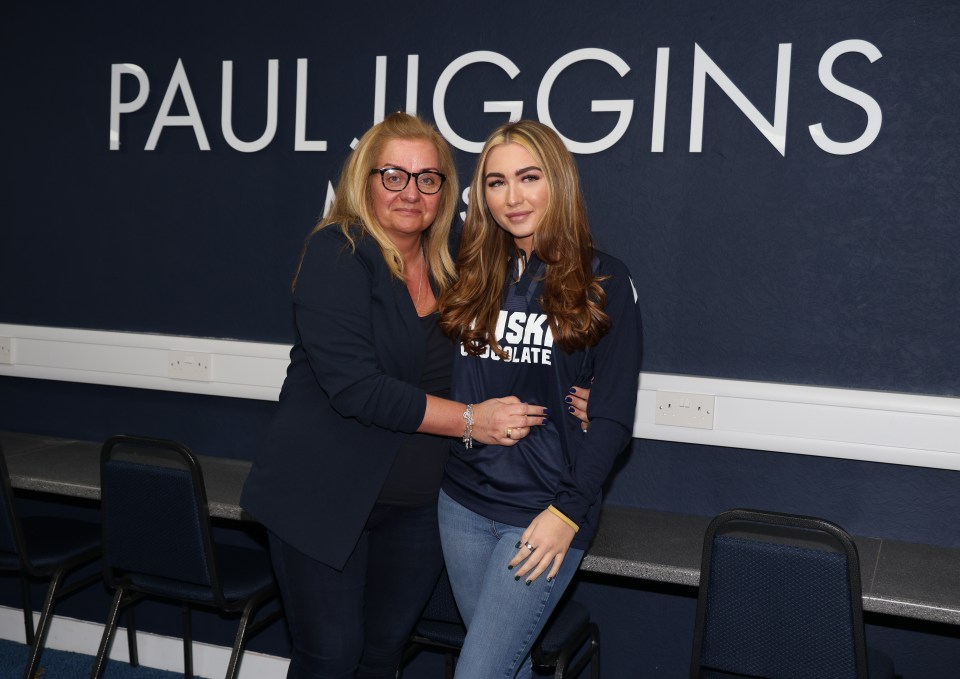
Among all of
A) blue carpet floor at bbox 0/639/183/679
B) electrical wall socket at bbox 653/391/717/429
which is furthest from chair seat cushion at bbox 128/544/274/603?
electrical wall socket at bbox 653/391/717/429

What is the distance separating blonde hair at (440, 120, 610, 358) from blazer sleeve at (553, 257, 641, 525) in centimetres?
3

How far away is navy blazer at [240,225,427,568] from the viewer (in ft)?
6.08

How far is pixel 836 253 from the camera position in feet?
8.41

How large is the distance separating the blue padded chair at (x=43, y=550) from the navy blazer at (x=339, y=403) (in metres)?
1.19

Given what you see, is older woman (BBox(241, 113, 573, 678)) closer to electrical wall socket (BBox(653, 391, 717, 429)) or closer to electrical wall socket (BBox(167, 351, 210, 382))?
electrical wall socket (BBox(653, 391, 717, 429))

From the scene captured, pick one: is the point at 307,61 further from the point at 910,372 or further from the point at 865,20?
the point at 910,372

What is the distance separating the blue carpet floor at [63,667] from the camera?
126 inches

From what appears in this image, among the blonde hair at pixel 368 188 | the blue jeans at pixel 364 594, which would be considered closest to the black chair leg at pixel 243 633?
the blue jeans at pixel 364 594

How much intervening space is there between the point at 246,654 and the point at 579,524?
→ 6.24 feet

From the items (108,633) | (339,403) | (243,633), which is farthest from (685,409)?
(108,633)

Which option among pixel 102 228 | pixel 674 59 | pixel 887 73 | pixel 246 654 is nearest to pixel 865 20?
pixel 887 73

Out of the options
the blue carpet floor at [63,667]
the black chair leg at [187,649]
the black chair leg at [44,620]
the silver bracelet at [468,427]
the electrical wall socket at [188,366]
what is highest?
the silver bracelet at [468,427]

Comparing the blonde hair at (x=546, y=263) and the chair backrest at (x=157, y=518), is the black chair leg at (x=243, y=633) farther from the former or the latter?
the blonde hair at (x=546, y=263)

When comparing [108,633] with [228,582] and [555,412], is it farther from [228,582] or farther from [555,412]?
[555,412]
